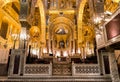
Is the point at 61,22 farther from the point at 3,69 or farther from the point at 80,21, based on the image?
the point at 3,69

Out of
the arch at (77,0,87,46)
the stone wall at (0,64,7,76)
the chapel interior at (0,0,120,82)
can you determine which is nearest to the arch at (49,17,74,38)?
the chapel interior at (0,0,120,82)

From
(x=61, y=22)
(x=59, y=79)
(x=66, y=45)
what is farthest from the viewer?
(x=66, y=45)

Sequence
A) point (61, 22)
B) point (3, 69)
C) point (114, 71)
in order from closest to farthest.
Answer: point (114, 71)
point (3, 69)
point (61, 22)

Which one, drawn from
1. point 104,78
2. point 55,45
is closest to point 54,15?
point 55,45

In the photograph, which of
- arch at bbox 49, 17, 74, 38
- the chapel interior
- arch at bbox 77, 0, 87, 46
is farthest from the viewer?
arch at bbox 49, 17, 74, 38

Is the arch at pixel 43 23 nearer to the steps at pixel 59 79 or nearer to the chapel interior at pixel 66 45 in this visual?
the chapel interior at pixel 66 45

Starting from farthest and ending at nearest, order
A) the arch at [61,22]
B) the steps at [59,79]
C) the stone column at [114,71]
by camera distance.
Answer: the arch at [61,22] < the steps at [59,79] < the stone column at [114,71]

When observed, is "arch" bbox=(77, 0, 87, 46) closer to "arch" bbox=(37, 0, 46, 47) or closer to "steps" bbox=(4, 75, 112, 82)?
"arch" bbox=(37, 0, 46, 47)

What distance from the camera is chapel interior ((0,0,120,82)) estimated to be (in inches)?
248

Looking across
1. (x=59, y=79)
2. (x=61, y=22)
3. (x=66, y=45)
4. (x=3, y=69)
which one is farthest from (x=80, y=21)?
(x=3, y=69)

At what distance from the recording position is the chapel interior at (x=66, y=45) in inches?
248

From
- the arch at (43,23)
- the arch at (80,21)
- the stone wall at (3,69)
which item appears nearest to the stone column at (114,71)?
the stone wall at (3,69)

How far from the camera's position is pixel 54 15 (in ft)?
53.4

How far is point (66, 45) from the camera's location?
1897 cm
